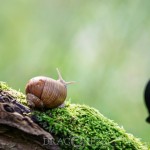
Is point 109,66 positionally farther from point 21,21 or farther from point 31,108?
point 31,108

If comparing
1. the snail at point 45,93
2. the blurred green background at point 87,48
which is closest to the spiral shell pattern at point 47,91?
the snail at point 45,93

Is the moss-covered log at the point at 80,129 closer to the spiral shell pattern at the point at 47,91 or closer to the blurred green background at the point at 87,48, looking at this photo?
the spiral shell pattern at the point at 47,91

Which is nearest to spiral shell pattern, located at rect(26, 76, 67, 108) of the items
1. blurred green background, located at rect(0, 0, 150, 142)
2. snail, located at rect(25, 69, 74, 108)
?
snail, located at rect(25, 69, 74, 108)

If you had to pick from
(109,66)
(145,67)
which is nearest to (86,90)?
(109,66)

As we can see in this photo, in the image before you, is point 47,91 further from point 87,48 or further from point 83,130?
point 87,48

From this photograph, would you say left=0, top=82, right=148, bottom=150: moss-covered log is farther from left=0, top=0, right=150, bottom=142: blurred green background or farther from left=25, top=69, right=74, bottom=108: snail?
left=0, top=0, right=150, bottom=142: blurred green background
